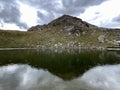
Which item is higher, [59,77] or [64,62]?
[59,77]

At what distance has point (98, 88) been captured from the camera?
4019cm

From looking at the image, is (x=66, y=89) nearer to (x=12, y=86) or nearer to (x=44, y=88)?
(x=44, y=88)

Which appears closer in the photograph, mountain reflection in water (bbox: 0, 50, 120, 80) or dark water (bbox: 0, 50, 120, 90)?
dark water (bbox: 0, 50, 120, 90)

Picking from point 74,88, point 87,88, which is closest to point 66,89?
point 74,88

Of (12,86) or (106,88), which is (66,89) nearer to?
(106,88)

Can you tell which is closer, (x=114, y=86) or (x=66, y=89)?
(x=66, y=89)

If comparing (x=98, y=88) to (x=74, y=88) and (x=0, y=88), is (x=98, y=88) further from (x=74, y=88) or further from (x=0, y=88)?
(x=0, y=88)

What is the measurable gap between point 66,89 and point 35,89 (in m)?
6.08

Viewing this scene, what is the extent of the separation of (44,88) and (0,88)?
867 cm

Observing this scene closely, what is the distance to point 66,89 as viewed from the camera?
3875 cm

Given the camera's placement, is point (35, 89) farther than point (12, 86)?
No

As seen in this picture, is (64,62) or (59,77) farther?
(64,62)

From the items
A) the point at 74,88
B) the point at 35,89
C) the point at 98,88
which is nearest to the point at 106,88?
the point at 98,88

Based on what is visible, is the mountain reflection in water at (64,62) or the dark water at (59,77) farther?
the mountain reflection in water at (64,62)
